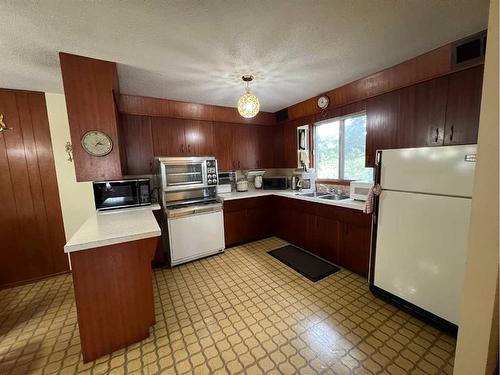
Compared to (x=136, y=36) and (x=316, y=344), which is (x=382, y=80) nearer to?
(x=136, y=36)

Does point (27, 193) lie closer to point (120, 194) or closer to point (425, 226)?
point (120, 194)

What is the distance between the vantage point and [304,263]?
2.83m

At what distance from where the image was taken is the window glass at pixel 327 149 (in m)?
3.30

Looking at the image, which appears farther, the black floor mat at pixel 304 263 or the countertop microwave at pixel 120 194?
the black floor mat at pixel 304 263

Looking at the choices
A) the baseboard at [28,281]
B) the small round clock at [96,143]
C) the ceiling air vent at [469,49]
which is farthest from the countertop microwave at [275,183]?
the baseboard at [28,281]

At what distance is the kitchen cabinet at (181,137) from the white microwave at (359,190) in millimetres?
2339

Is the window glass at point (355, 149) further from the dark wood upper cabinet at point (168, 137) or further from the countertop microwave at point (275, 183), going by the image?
the dark wood upper cabinet at point (168, 137)

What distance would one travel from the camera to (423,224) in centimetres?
168

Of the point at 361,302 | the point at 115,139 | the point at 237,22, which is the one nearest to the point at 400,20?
the point at 237,22

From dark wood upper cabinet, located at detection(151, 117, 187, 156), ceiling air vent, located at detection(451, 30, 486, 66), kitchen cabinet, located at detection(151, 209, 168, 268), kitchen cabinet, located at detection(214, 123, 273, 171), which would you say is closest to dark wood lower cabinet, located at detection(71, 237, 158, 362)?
kitchen cabinet, located at detection(151, 209, 168, 268)

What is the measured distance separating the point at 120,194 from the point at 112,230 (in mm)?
1019

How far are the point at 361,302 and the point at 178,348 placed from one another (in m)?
1.75

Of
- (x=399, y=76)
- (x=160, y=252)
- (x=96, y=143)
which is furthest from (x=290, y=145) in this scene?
(x=96, y=143)

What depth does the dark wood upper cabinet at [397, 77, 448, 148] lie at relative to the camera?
1949 mm
